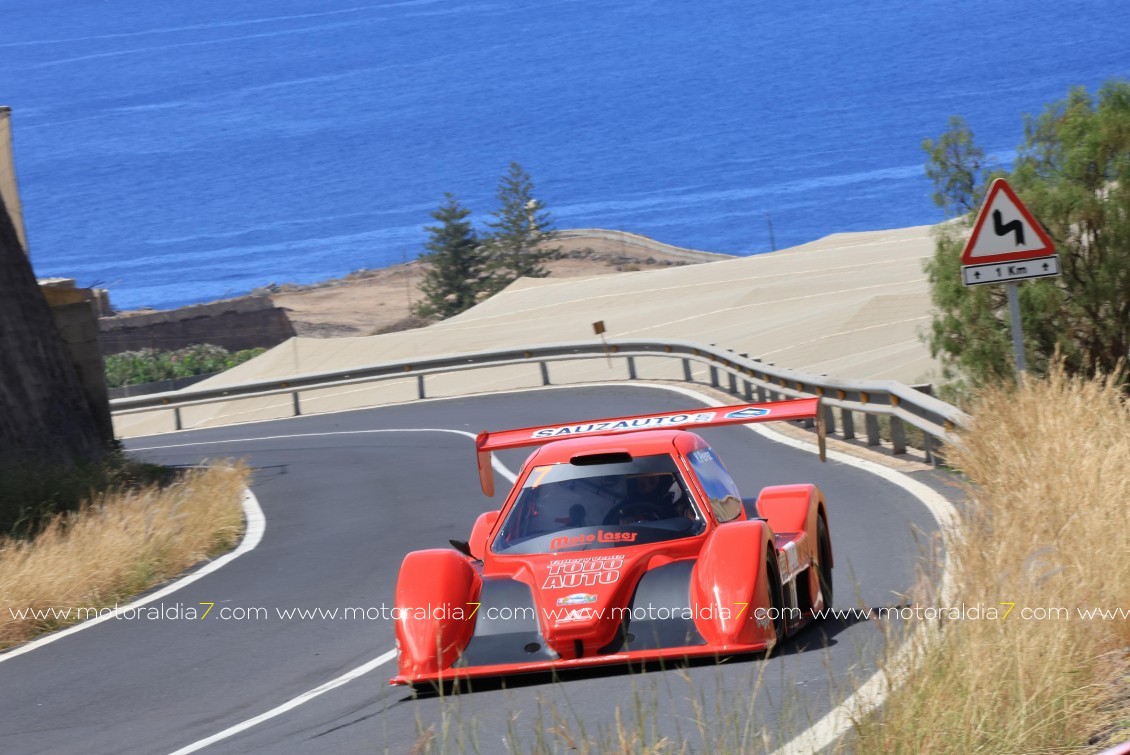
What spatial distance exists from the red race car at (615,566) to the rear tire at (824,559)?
53mm

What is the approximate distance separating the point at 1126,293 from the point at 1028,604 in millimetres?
18841

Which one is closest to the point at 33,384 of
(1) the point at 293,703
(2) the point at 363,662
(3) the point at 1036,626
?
(2) the point at 363,662

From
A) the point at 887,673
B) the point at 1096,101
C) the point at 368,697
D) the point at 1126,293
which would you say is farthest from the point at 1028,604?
the point at 1096,101

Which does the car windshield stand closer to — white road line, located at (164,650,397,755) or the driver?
the driver

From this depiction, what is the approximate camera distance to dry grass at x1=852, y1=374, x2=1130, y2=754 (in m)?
5.53

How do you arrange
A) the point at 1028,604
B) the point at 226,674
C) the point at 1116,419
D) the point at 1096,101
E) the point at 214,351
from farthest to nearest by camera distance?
the point at 214,351 < the point at 1096,101 < the point at 1116,419 < the point at 226,674 < the point at 1028,604

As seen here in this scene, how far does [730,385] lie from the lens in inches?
1118

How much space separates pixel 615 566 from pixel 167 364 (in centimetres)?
6075

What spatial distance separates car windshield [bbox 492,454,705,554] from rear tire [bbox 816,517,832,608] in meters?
1.36

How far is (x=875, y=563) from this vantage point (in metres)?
11.3

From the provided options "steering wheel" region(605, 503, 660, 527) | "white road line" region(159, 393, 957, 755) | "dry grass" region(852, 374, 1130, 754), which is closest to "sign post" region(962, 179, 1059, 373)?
"white road line" region(159, 393, 957, 755)

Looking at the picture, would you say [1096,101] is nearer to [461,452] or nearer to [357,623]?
[461,452]

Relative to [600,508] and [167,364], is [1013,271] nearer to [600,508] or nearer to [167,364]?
[600,508]

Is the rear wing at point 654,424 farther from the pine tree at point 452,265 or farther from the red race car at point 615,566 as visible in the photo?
the pine tree at point 452,265
